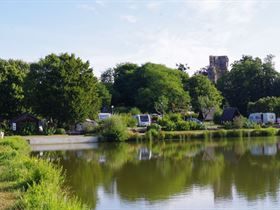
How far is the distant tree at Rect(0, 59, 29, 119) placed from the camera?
4688 cm

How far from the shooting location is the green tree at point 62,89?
1620 inches

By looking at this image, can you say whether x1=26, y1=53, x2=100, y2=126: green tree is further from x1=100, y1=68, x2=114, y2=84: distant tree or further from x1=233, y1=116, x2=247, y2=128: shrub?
x1=100, y1=68, x2=114, y2=84: distant tree

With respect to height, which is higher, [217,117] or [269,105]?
[269,105]

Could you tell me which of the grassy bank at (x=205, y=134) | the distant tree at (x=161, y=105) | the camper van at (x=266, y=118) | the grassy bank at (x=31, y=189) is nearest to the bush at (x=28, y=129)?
the grassy bank at (x=205, y=134)

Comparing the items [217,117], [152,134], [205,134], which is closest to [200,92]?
[217,117]

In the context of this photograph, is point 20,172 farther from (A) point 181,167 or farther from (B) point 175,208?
(A) point 181,167

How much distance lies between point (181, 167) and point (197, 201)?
8.58 m

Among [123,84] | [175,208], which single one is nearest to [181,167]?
[175,208]

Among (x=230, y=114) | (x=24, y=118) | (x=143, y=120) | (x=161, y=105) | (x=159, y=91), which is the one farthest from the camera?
(x=159, y=91)

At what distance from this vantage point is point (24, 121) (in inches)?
1694

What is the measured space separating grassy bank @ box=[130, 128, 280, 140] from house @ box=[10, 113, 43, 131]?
9.41 m

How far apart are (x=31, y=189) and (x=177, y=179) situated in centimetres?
886

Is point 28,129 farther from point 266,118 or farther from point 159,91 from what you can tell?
point 266,118

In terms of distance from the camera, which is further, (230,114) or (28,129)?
(230,114)
